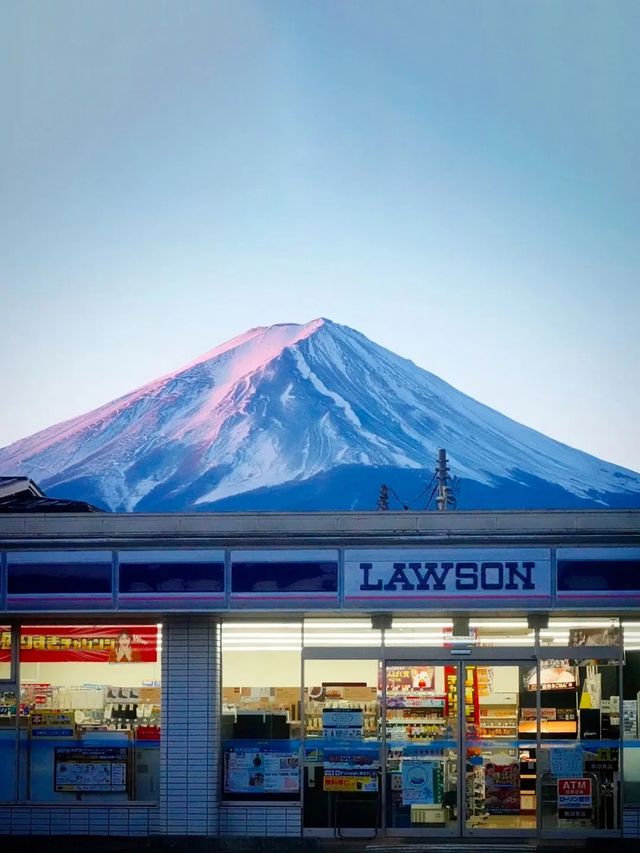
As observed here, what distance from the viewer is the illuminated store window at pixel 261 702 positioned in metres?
17.2

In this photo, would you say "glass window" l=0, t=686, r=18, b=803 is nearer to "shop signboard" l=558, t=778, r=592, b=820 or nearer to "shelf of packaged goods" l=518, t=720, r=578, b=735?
"shelf of packaged goods" l=518, t=720, r=578, b=735

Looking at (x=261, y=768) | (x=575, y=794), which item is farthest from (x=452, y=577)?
(x=261, y=768)

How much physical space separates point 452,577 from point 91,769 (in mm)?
5259

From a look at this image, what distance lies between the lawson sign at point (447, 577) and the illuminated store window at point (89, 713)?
2.87 m

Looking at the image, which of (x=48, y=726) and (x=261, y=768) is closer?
(x=261, y=768)

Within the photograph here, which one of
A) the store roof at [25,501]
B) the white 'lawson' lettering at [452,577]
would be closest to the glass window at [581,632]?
the white 'lawson' lettering at [452,577]

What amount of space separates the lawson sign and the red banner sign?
3.14 metres

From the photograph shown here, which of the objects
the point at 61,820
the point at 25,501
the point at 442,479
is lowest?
the point at 61,820

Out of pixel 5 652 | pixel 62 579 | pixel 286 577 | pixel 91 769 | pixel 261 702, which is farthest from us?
pixel 5 652

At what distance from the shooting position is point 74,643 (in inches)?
695

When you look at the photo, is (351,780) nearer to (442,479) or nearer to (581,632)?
(581,632)

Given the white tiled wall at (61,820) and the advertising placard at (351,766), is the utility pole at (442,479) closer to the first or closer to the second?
the advertising placard at (351,766)

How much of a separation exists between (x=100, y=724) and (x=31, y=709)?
90cm

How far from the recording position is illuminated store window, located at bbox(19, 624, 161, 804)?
57.0 feet
